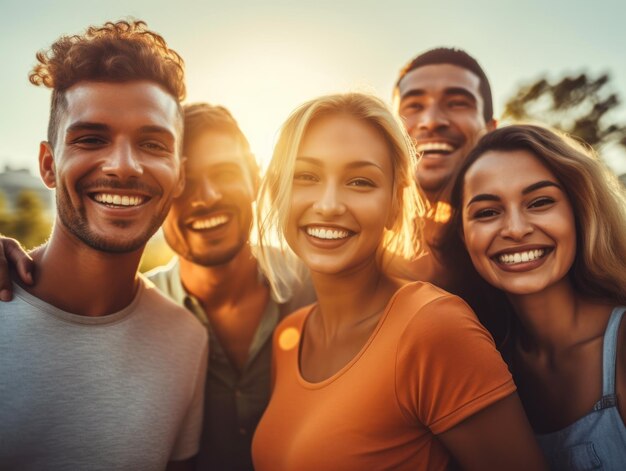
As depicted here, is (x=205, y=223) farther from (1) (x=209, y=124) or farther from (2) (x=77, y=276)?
(2) (x=77, y=276)

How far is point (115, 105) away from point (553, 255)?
2.80 metres

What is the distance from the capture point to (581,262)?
2.72 meters

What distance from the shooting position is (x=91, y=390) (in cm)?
259

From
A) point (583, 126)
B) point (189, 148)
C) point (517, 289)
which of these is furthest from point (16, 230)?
point (583, 126)

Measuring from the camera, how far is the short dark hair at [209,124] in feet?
12.3

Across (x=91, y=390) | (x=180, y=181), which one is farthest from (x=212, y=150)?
(x=91, y=390)

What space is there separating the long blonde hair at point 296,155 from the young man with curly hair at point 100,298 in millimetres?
735

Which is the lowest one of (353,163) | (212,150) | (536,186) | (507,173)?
(536,186)

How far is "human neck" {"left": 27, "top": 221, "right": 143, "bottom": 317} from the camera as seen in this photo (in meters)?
2.68

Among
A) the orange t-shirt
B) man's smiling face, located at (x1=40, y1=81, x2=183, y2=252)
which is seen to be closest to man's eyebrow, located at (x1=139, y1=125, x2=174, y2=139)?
man's smiling face, located at (x1=40, y1=81, x2=183, y2=252)

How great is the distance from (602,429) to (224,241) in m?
2.86

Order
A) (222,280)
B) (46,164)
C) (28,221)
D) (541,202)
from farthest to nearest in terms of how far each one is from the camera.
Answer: (28,221)
(222,280)
(46,164)
(541,202)

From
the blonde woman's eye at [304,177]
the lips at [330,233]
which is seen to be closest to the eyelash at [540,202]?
the lips at [330,233]

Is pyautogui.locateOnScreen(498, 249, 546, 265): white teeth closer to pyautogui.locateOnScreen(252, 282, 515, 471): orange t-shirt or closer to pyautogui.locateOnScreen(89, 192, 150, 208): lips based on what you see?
pyautogui.locateOnScreen(252, 282, 515, 471): orange t-shirt
